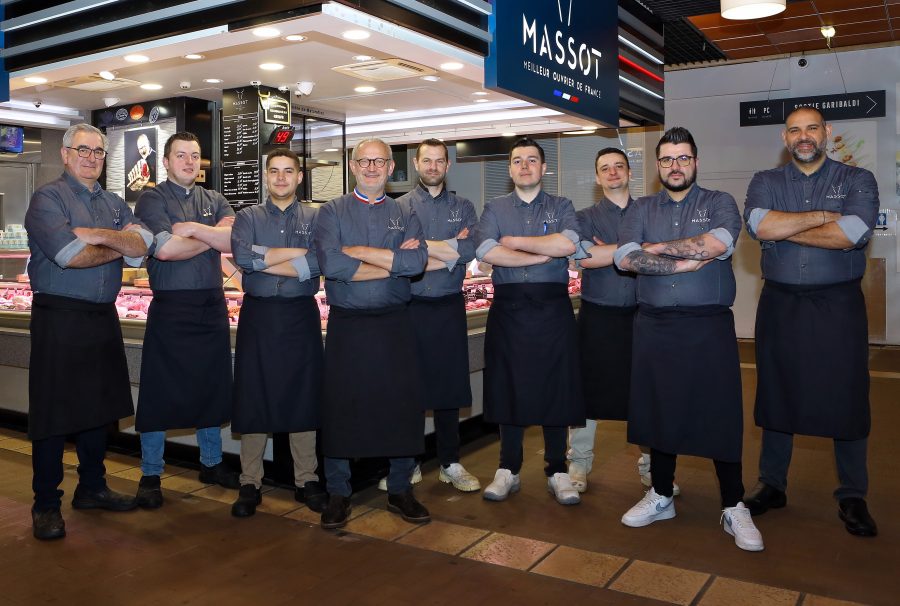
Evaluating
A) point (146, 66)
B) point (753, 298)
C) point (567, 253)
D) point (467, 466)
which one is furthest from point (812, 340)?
point (753, 298)

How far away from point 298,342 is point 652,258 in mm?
1693

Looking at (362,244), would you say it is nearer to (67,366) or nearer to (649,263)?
(649,263)

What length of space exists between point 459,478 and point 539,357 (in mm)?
849

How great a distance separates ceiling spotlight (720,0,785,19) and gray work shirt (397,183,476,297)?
205 centimetres

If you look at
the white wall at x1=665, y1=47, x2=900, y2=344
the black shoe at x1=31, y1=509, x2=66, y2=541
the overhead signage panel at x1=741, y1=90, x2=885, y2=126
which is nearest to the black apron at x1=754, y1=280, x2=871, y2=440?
the black shoe at x1=31, y1=509, x2=66, y2=541

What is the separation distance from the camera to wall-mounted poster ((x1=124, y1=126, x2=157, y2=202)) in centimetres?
833

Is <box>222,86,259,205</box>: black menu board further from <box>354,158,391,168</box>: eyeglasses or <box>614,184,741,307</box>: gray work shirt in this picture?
<box>614,184,741,307</box>: gray work shirt

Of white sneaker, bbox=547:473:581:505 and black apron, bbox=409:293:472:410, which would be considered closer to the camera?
white sneaker, bbox=547:473:581:505

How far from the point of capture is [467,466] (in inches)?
197

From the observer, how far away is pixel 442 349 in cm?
440

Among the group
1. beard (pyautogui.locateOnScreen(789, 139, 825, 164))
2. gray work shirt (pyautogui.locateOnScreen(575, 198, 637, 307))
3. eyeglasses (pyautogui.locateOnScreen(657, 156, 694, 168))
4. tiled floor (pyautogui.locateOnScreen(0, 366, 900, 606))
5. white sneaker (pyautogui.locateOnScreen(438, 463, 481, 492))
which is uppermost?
beard (pyautogui.locateOnScreen(789, 139, 825, 164))

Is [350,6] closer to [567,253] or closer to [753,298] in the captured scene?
[567,253]

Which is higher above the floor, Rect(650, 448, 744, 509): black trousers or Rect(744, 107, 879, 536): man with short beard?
Rect(744, 107, 879, 536): man with short beard

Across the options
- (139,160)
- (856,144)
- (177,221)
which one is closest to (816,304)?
(177,221)
